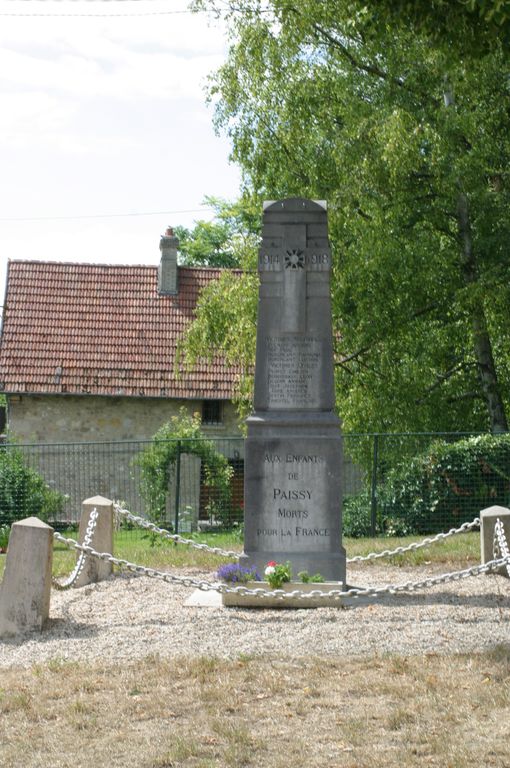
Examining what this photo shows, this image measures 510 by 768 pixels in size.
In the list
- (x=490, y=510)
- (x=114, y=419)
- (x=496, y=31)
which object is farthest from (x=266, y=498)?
(x=114, y=419)

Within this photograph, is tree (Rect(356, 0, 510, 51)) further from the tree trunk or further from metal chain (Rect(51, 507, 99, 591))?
the tree trunk

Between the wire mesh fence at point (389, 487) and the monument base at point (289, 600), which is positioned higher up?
the wire mesh fence at point (389, 487)

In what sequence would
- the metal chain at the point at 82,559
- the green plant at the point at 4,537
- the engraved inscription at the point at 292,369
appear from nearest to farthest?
the metal chain at the point at 82,559 → the engraved inscription at the point at 292,369 → the green plant at the point at 4,537

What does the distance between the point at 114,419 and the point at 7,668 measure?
72.9ft

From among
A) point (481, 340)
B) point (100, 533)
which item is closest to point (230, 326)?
point (481, 340)

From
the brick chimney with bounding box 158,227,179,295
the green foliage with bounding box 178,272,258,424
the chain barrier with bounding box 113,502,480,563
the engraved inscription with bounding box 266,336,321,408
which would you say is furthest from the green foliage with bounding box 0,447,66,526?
the brick chimney with bounding box 158,227,179,295

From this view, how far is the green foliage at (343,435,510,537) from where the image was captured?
18.3m

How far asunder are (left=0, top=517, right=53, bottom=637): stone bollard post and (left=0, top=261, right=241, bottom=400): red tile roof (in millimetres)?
19984

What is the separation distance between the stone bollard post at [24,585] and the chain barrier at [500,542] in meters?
4.20

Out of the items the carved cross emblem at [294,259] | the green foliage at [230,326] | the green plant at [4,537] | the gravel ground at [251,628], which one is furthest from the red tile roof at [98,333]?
the gravel ground at [251,628]

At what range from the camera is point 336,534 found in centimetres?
1072

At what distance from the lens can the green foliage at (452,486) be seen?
18.3 metres

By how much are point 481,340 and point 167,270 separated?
13939 millimetres

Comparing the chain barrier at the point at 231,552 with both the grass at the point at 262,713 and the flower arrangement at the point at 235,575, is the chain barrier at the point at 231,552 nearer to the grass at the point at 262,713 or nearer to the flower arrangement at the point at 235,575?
the flower arrangement at the point at 235,575
